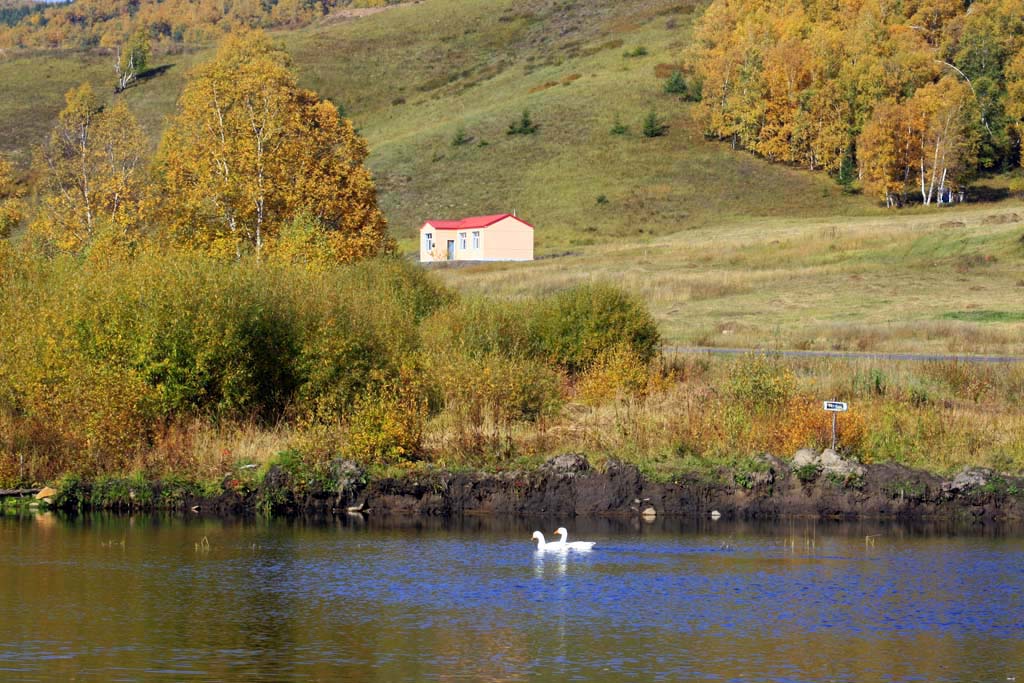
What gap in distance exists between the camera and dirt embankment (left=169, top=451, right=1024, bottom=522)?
28.9 meters

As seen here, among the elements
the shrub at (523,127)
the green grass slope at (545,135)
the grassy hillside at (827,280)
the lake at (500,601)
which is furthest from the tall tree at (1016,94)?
the lake at (500,601)

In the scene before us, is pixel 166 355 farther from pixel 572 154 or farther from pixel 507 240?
pixel 572 154

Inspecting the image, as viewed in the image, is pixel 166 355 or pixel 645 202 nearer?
pixel 166 355

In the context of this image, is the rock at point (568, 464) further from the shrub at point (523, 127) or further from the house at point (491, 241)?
the shrub at point (523, 127)

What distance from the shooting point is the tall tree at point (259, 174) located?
161 feet

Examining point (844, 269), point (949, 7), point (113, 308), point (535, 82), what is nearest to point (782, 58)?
point (949, 7)

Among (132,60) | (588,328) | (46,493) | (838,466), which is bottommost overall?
(46,493)

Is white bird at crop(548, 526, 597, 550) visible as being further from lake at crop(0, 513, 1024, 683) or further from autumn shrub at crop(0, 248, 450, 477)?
autumn shrub at crop(0, 248, 450, 477)

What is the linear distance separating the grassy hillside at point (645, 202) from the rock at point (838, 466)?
2052 centimetres

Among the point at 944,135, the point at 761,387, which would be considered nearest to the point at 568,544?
the point at 761,387

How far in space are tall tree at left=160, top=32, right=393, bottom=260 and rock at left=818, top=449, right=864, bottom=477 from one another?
23.3m

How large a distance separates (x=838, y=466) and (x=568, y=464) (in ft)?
18.8

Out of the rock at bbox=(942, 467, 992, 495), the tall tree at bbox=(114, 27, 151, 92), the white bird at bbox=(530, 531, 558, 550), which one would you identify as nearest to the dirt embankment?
the rock at bbox=(942, 467, 992, 495)

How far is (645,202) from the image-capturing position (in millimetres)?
121312
